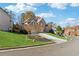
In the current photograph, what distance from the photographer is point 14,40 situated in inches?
509

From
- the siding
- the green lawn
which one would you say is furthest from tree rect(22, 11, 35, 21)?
the green lawn

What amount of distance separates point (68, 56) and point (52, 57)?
0.68 meters

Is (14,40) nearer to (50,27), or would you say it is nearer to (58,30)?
(50,27)

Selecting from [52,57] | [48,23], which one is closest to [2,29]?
[48,23]

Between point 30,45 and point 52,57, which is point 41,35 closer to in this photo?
point 30,45

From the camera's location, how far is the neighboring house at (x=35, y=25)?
466 inches

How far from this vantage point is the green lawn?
40.3 ft

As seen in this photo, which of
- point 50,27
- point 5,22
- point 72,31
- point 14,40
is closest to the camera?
point 72,31

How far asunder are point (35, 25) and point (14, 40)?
1.44 metres

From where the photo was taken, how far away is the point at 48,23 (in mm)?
11773

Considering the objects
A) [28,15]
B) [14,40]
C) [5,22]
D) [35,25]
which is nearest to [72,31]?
[35,25]

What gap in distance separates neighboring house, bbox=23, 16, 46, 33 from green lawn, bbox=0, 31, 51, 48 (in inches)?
26.4

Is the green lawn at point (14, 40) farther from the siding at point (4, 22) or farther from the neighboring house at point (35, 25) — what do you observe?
the neighboring house at point (35, 25)

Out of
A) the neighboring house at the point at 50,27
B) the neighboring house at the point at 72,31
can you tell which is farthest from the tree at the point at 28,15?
the neighboring house at the point at 72,31
